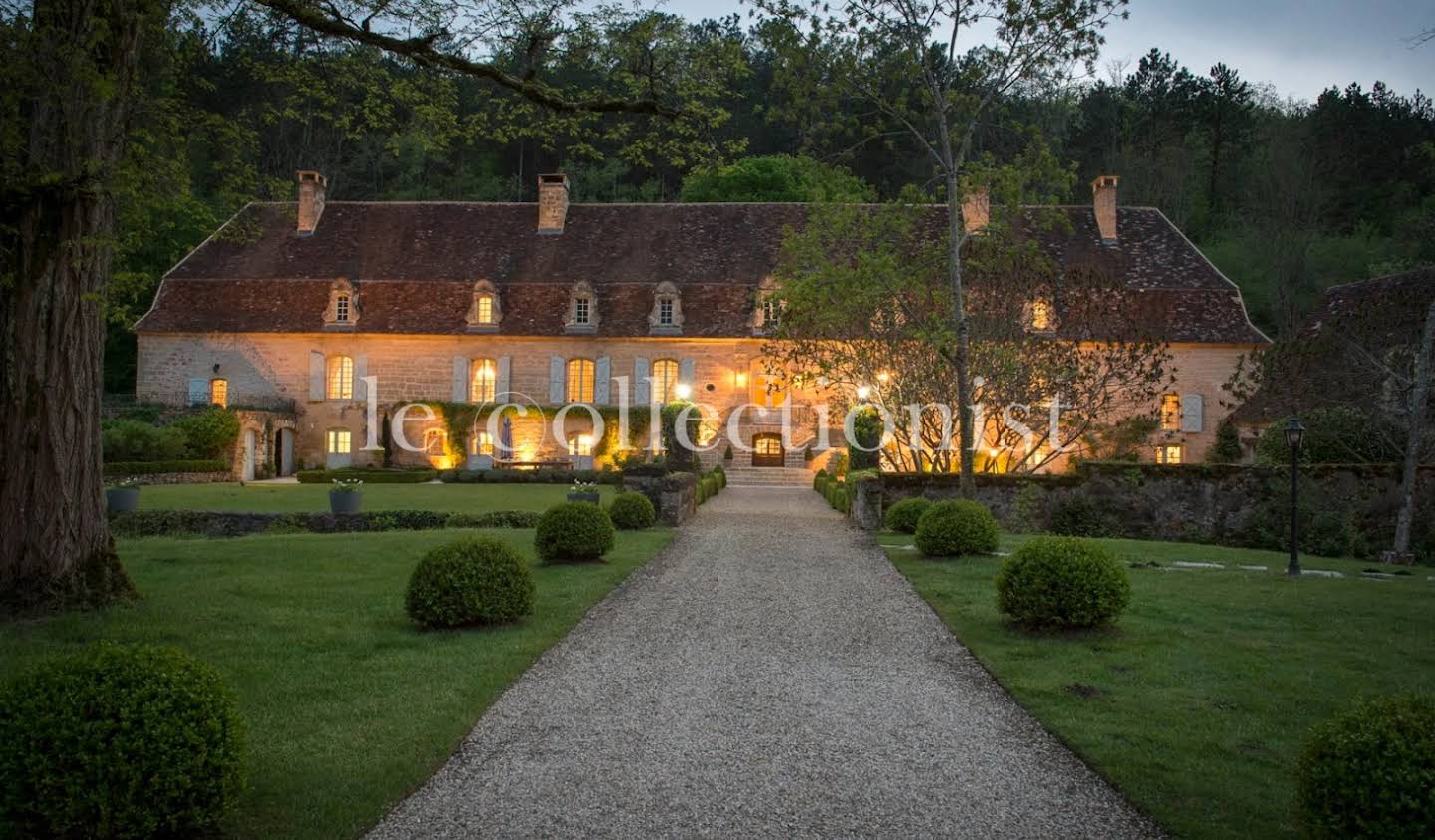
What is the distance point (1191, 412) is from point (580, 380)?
18.3 meters

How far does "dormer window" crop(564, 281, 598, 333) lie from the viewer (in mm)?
30859

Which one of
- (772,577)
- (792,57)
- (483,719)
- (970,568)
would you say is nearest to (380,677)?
(483,719)

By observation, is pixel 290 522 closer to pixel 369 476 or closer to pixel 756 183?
pixel 369 476

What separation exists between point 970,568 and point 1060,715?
5862 millimetres

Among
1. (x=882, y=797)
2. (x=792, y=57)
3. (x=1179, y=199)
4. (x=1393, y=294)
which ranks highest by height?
(x=1179, y=199)

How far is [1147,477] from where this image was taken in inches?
698

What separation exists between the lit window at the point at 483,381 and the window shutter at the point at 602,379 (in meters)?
3.22

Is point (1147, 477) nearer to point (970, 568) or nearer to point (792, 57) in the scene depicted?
point (970, 568)

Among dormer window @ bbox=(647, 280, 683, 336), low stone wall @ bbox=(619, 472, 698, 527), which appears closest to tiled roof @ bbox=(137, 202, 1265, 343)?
dormer window @ bbox=(647, 280, 683, 336)

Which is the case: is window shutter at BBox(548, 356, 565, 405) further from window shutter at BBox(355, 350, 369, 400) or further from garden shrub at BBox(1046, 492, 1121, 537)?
garden shrub at BBox(1046, 492, 1121, 537)

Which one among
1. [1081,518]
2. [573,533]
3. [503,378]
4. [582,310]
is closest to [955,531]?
[573,533]

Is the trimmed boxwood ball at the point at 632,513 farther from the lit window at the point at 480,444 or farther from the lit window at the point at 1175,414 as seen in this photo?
the lit window at the point at 1175,414

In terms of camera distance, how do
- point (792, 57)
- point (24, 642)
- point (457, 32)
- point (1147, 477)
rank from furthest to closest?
point (1147, 477), point (792, 57), point (457, 32), point (24, 642)

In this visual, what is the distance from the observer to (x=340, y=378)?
103 ft
